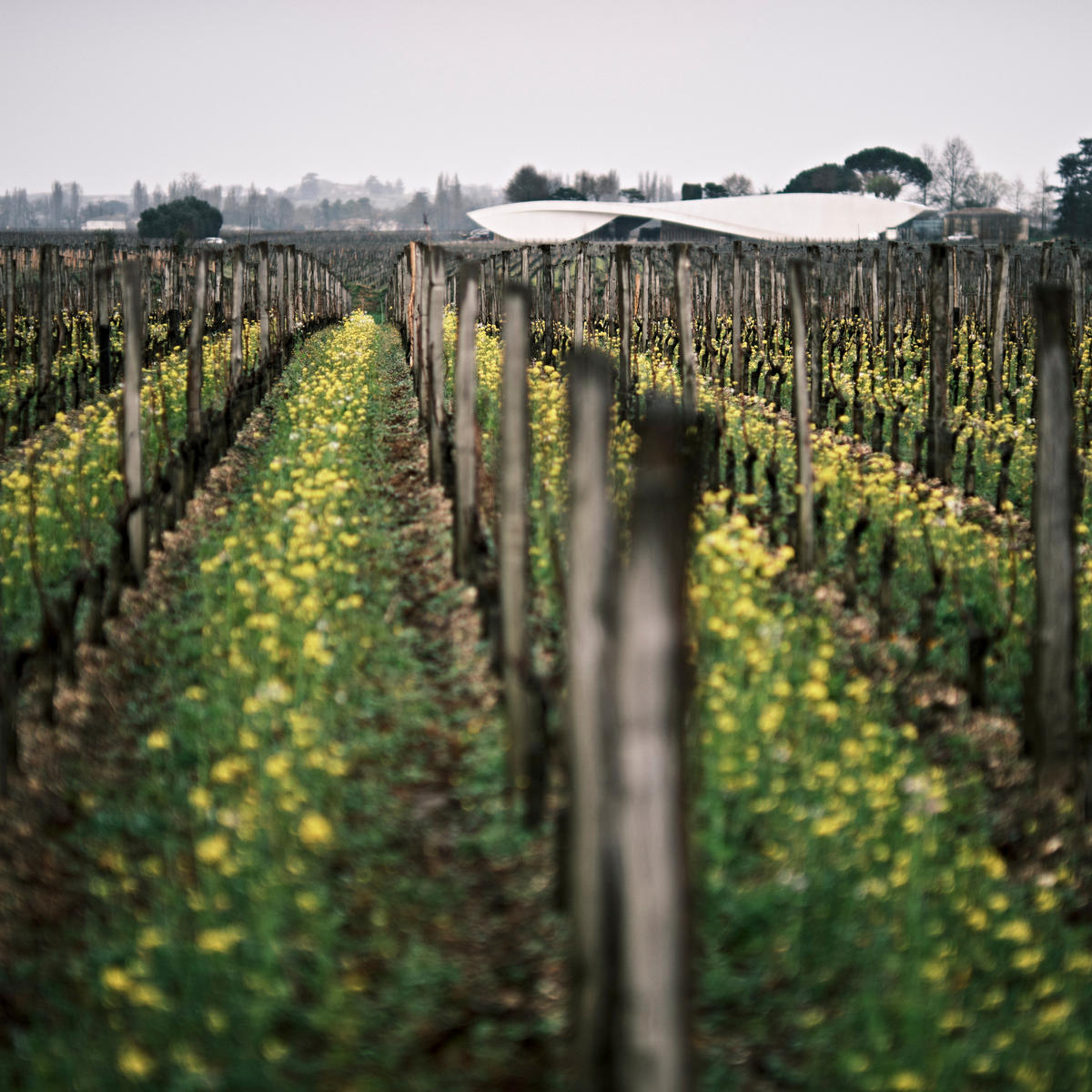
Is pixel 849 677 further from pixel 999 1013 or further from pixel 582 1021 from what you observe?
pixel 582 1021

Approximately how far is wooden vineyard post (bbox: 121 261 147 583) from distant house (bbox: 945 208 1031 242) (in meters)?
71.6

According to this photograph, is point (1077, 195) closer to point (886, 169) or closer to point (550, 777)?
point (886, 169)

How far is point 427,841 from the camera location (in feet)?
13.7

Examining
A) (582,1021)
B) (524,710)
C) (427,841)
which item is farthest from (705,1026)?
(524,710)

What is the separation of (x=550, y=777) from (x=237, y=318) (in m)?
9.76

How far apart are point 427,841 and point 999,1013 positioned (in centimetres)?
190

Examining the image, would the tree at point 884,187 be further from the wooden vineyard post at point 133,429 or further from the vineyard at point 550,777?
the wooden vineyard post at point 133,429

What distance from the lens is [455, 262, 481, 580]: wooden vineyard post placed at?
709cm

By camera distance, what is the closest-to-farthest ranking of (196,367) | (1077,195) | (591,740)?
(591,740) < (196,367) < (1077,195)

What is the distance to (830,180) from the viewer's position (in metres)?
110

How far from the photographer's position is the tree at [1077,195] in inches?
2832

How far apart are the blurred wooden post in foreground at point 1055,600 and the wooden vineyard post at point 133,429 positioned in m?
4.95

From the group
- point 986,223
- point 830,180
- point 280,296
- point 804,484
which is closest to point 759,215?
point 986,223

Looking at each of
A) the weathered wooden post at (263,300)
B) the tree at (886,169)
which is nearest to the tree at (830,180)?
the tree at (886,169)
